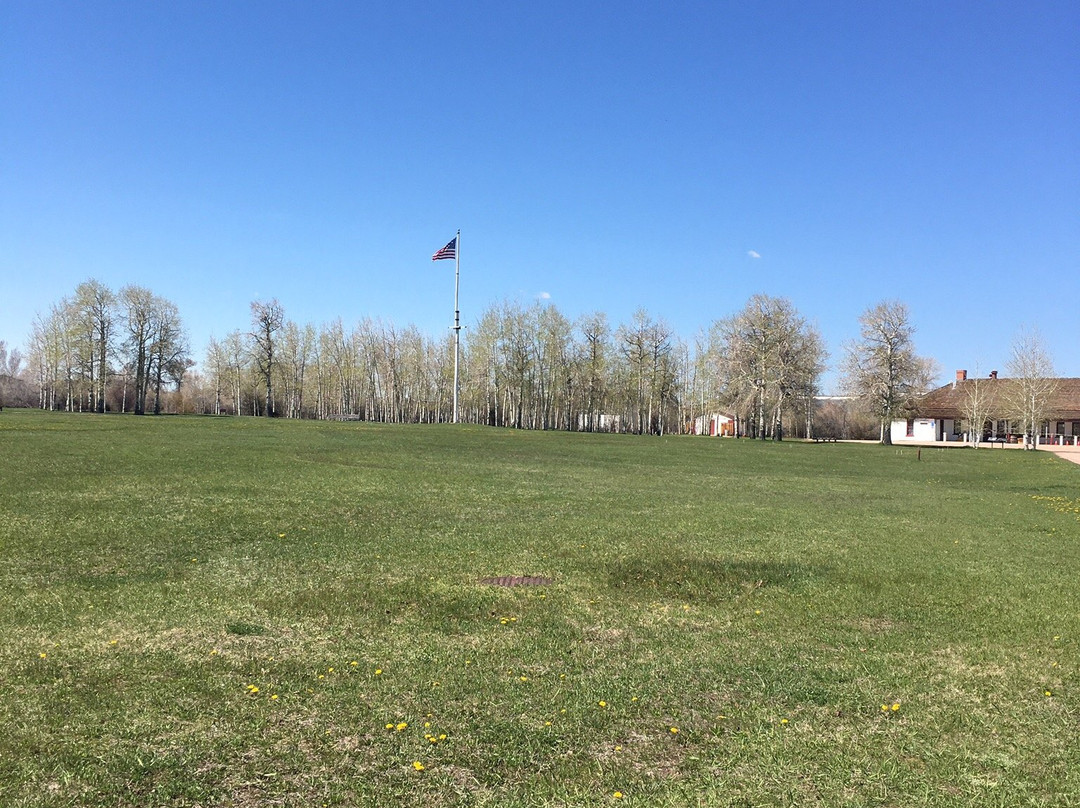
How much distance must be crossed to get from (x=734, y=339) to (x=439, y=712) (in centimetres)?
7758

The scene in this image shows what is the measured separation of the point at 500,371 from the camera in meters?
89.8

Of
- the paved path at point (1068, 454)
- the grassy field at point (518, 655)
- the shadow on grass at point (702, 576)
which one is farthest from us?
the paved path at point (1068, 454)

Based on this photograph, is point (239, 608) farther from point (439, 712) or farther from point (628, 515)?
point (628, 515)

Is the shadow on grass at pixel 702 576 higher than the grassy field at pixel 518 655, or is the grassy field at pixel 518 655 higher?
the grassy field at pixel 518 655

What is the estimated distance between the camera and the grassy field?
4859 millimetres

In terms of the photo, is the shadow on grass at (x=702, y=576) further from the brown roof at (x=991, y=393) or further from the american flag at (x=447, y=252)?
the brown roof at (x=991, y=393)

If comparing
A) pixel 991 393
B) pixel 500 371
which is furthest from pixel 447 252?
pixel 991 393

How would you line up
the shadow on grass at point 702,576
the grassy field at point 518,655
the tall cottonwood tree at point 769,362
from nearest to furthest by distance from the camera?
the grassy field at point 518,655 < the shadow on grass at point 702,576 < the tall cottonwood tree at point 769,362

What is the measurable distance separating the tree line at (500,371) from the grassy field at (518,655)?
6243cm

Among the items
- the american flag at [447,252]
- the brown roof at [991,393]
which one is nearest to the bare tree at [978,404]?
the brown roof at [991,393]

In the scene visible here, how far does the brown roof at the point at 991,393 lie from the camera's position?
84.2 metres

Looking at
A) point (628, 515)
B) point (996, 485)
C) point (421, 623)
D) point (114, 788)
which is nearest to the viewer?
point (114, 788)

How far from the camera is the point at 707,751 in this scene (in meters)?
5.30

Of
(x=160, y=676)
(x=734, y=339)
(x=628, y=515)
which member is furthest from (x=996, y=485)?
(x=734, y=339)
